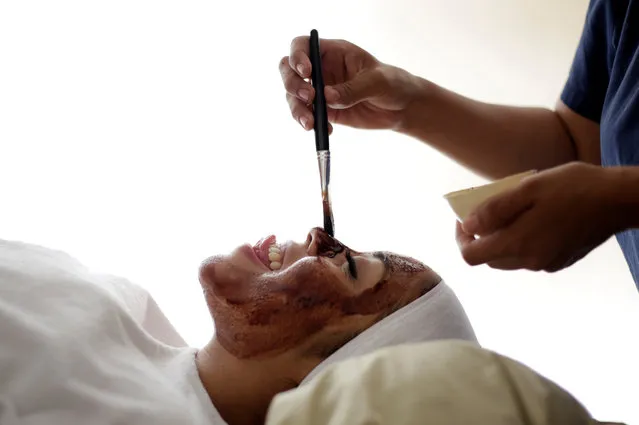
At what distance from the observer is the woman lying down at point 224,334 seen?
905mm

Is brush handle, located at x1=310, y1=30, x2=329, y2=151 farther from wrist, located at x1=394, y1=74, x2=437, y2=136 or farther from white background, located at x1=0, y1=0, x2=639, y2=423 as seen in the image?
white background, located at x1=0, y1=0, x2=639, y2=423

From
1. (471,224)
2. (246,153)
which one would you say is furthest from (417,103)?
(471,224)

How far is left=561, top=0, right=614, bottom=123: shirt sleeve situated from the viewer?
49.0 inches

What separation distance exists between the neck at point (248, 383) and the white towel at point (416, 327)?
40 millimetres

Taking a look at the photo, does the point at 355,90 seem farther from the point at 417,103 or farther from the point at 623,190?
the point at 623,190

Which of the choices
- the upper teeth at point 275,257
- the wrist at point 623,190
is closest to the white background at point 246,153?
the upper teeth at point 275,257

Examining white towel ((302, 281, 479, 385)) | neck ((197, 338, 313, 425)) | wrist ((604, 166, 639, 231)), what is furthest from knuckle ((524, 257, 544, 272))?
neck ((197, 338, 313, 425))

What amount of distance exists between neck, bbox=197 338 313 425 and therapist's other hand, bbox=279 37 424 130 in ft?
1.58

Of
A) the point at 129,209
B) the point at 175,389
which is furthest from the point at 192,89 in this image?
the point at 175,389

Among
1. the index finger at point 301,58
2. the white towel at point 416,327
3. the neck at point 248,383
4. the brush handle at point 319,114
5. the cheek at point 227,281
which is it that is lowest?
the neck at point 248,383

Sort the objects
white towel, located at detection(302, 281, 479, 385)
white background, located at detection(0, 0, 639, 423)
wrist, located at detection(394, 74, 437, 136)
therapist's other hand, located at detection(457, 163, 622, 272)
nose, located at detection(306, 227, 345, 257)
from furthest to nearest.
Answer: white background, located at detection(0, 0, 639, 423), wrist, located at detection(394, 74, 437, 136), nose, located at detection(306, 227, 345, 257), white towel, located at detection(302, 281, 479, 385), therapist's other hand, located at detection(457, 163, 622, 272)

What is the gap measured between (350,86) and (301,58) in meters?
0.12

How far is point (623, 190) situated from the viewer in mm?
786

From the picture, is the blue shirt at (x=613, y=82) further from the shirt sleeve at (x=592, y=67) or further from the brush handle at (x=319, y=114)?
the brush handle at (x=319, y=114)
